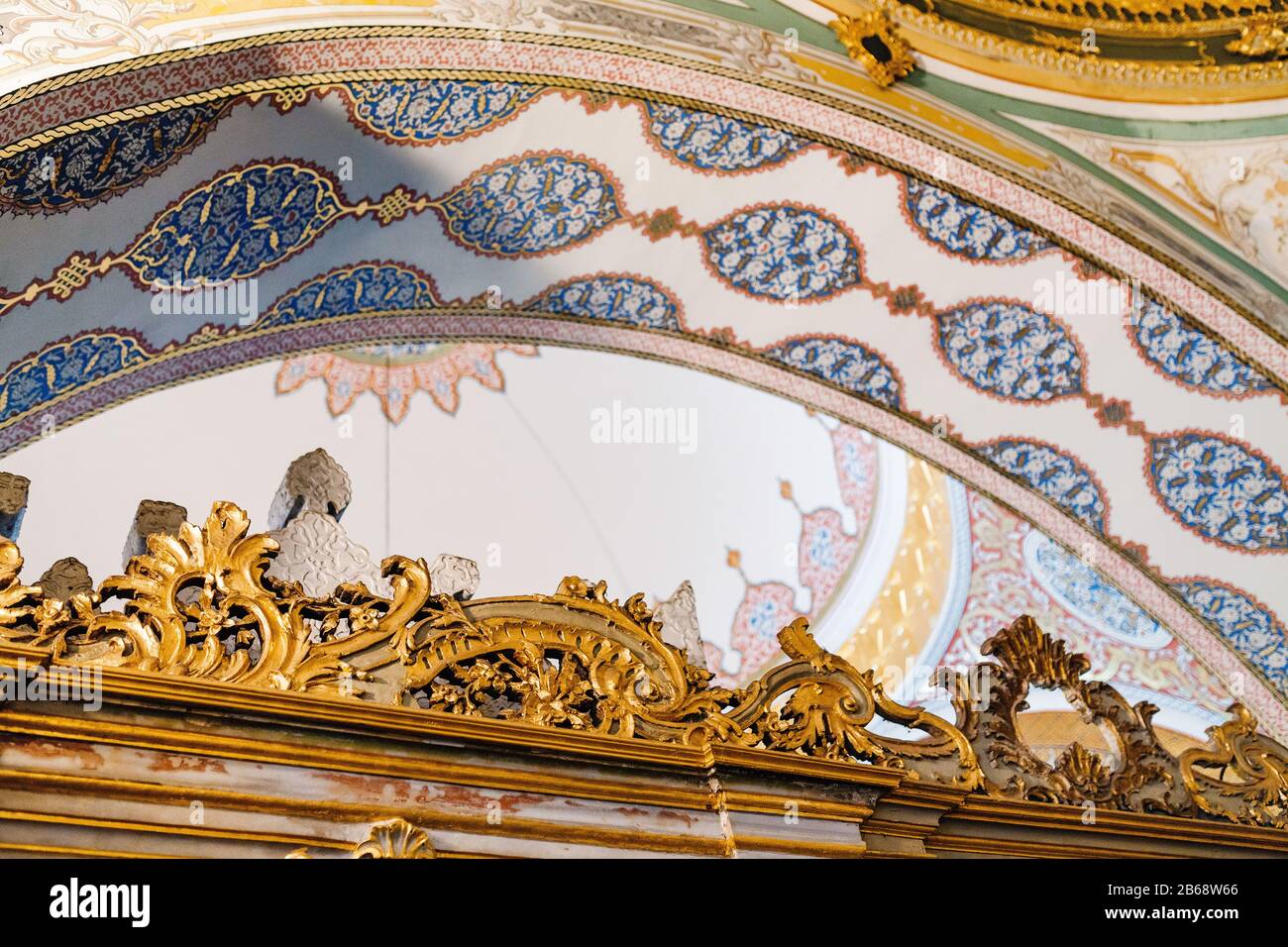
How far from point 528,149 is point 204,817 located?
3.39m

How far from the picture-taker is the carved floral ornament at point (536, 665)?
8.39 ft

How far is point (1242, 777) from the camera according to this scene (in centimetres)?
373

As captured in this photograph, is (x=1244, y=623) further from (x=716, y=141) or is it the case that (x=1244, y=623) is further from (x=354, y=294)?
(x=354, y=294)

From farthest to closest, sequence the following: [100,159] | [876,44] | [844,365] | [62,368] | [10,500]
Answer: [844,365] → [876,44] → [62,368] → [100,159] → [10,500]

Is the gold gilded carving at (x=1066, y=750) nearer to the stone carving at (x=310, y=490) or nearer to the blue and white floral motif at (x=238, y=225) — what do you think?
the stone carving at (x=310, y=490)

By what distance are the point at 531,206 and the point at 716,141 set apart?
73cm

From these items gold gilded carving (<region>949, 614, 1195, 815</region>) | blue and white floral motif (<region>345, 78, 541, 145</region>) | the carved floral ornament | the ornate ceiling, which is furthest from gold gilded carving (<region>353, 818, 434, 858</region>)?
blue and white floral motif (<region>345, 78, 541, 145</region>)

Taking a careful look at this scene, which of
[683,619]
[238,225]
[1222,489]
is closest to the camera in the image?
Answer: [683,619]

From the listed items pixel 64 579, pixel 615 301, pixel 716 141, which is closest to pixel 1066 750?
pixel 64 579

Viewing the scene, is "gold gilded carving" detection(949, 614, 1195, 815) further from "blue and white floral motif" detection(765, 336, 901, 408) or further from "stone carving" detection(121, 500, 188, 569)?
"blue and white floral motif" detection(765, 336, 901, 408)

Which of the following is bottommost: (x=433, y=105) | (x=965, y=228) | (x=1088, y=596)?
(x=1088, y=596)

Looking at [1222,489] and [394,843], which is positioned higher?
[1222,489]

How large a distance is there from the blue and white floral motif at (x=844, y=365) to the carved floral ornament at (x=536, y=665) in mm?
2481

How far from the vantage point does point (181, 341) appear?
504 cm
